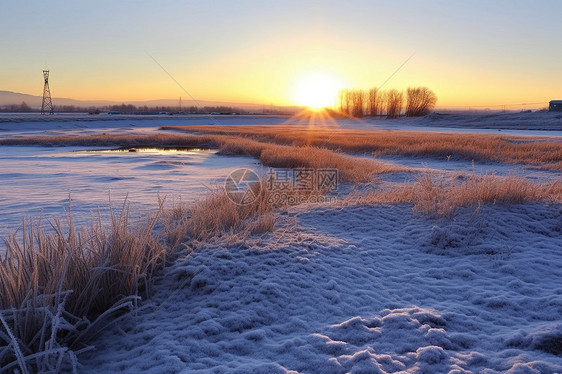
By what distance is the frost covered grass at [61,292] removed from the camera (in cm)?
292

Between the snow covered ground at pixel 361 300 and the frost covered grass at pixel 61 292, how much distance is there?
23 cm

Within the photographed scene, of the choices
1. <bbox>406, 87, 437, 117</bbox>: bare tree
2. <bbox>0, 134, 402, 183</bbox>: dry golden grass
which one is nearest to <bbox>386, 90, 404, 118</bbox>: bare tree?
<bbox>406, 87, 437, 117</bbox>: bare tree

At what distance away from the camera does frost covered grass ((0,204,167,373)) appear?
2.92 m

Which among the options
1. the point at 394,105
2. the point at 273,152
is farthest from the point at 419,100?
the point at 273,152

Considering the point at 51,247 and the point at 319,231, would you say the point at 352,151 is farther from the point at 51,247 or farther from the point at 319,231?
the point at 51,247

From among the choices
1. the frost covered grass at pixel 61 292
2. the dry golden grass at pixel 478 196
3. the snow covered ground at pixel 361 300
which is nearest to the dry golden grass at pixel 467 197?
the dry golden grass at pixel 478 196

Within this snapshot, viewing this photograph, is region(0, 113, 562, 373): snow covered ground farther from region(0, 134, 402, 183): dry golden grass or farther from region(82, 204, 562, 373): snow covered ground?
A: region(0, 134, 402, 183): dry golden grass

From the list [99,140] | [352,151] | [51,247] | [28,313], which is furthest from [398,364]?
[99,140]

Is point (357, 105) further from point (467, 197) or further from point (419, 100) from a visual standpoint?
point (467, 197)

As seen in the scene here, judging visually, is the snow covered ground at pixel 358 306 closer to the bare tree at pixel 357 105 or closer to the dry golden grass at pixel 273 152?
the dry golden grass at pixel 273 152

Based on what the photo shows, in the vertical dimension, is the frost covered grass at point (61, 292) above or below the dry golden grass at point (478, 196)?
below

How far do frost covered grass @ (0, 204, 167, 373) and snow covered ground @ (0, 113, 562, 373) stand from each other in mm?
231

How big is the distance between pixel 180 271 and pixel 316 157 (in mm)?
10518

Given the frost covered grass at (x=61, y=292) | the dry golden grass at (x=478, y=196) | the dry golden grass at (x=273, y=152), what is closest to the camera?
the frost covered grass at (x=61, y=292)
